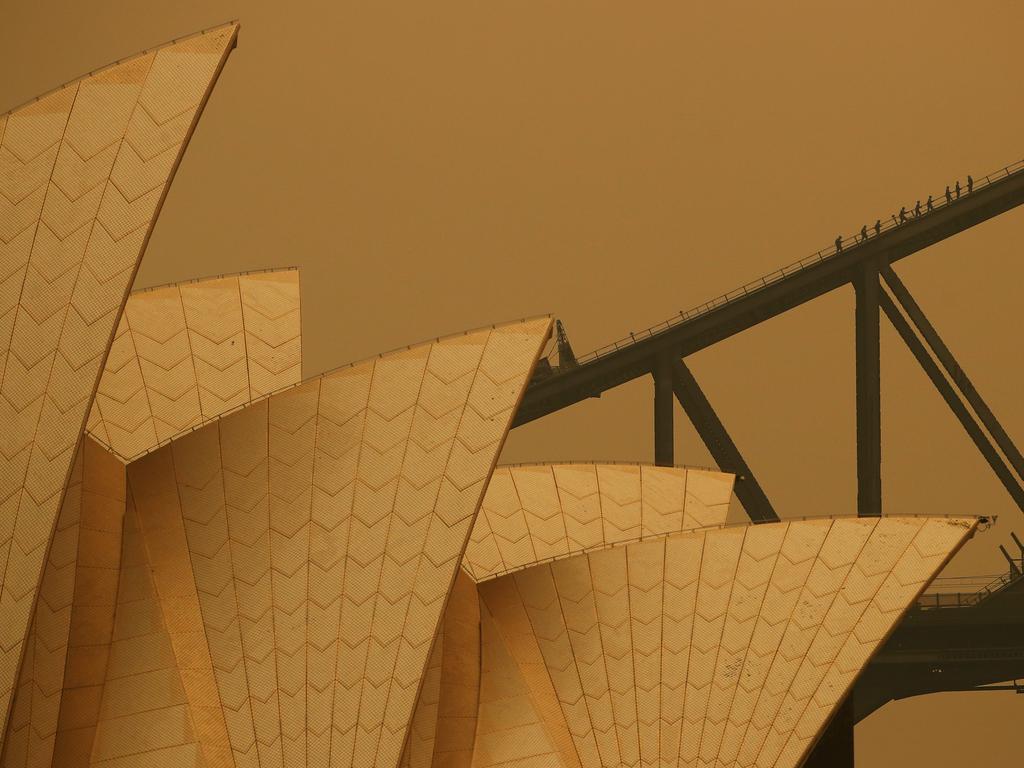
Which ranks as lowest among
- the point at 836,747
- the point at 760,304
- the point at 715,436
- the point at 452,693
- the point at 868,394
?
the point at 452,693

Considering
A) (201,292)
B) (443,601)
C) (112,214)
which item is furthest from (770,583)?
(112,214)

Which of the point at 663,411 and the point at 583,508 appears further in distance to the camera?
the point at 663,411

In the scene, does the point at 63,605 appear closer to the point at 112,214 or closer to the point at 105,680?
the point at 105,680

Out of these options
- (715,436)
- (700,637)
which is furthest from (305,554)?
(715,436)

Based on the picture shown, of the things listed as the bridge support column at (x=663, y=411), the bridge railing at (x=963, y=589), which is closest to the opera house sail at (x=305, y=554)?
the bridge support column at (x=663, y=411)

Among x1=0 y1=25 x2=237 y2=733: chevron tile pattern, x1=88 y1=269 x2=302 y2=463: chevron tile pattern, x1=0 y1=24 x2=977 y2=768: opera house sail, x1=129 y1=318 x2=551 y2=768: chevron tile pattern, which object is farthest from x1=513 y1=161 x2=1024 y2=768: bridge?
x1=0 y1=25 x2=237 y2=733: chevron tile pattern

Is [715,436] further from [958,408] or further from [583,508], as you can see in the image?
[583,508]
